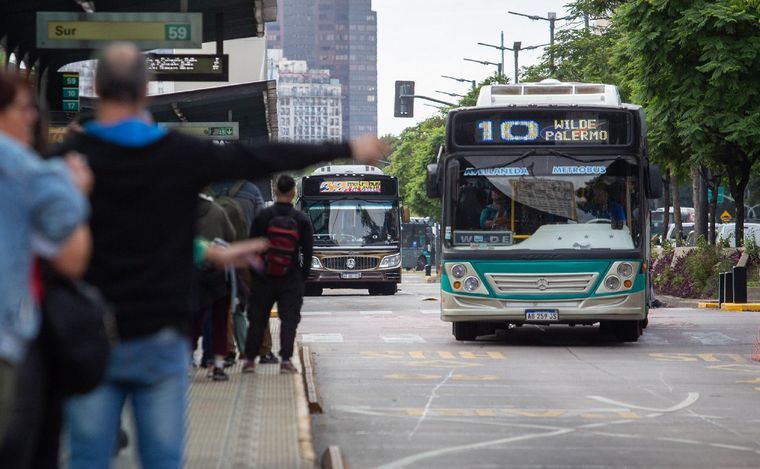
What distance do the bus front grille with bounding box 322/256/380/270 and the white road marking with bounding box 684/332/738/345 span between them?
15406 millimetres

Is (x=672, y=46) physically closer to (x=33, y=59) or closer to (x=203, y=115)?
(x=203, y=115)

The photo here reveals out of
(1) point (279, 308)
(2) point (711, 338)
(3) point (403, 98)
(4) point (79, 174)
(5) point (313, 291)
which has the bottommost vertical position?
(5) point (313, 291)

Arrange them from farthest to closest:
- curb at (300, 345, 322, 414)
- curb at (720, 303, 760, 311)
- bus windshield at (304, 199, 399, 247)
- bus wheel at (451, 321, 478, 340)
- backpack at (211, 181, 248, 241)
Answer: bus windshield at (304, 199, 399, 247) → curb at (720, 303, 760, 311) → bus wheel at (451, 321, 478, 340) → backpack at (211, 181, 248, 241) → curb at (300, 345, 322, 414)

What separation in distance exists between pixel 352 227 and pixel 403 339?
16.5 m

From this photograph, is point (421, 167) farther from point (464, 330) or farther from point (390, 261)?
point (464, 330)

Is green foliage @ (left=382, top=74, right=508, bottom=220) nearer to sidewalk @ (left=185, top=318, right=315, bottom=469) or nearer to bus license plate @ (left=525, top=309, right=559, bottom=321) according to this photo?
bus license plate @ (left=525, top=309, right=559, bottom=321)

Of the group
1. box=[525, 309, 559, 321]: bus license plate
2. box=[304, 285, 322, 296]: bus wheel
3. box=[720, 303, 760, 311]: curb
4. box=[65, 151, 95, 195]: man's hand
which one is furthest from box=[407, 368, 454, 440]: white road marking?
box=[304, 285, 322, 296]: bus wheel

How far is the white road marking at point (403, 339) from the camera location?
19.5 m

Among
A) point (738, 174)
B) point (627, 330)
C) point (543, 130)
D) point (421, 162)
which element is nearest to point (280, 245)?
point (543, 130)

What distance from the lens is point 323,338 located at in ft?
66.2

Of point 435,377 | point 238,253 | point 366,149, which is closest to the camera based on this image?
point 238,253

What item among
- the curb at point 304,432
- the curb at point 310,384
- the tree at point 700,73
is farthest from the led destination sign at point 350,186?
the curb at point 304,432

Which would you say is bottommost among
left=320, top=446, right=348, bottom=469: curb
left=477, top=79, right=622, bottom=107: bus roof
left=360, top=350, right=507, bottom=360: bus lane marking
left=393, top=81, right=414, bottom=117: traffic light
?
left=360, top=350, right=507, bottom=360: bus lane marking

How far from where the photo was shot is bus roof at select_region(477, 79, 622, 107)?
63.5ft
